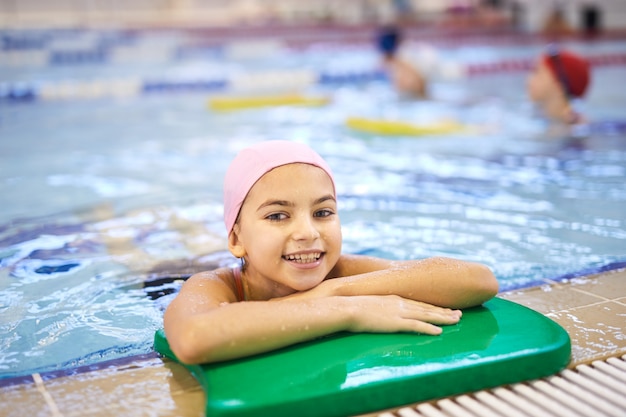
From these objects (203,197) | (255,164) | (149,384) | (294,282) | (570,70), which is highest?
(255,164)

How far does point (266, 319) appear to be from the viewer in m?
2.24

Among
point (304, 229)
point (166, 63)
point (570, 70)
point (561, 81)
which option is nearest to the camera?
point (304, 229)

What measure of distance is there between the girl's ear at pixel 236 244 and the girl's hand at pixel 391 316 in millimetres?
402

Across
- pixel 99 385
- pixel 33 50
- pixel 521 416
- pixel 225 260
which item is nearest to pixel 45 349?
pixel 99 385

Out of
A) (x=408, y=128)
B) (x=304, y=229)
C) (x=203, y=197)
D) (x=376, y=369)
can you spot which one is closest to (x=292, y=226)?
(x=304, y=229)

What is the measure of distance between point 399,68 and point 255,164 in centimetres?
746

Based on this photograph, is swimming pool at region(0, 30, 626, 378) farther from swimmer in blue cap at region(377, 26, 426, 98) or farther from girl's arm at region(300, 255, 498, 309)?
girl's arm at region(300, 255, 498, 309)

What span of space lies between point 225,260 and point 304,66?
40.2 feet

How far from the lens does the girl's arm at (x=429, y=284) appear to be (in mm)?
2551

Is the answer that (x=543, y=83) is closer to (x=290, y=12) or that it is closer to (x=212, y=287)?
(x=212, y=287)

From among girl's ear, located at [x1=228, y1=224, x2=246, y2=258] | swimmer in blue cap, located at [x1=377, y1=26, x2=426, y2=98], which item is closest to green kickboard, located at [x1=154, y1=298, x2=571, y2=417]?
girl's ear, located at [x1=228, y1=224, x2=246, y2=258]

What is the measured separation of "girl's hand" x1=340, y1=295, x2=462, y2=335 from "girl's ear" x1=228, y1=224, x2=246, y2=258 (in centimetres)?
40

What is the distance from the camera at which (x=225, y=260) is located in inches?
147

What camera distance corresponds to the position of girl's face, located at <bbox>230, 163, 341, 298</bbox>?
2428 mm
